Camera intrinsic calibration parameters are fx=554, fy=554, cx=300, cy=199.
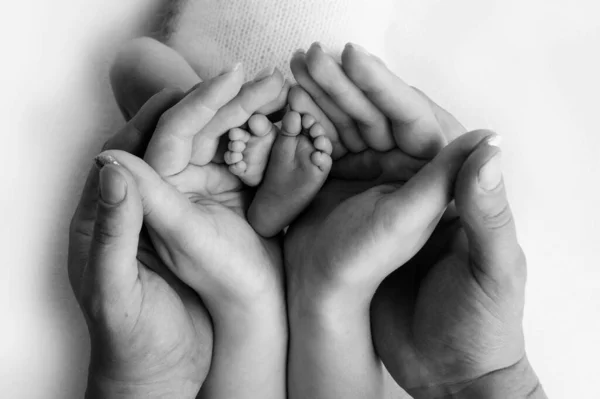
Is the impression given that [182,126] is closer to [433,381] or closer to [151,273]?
[151,273]

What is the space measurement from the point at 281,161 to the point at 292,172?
0.02 metres

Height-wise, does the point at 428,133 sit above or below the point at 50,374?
above

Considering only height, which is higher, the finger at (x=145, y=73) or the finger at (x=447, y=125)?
the finger at (x=447, y=125)

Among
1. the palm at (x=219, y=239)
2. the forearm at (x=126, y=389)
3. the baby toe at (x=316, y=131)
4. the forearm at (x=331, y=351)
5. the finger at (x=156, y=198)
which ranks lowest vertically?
the forearm at (x=126, y=389)

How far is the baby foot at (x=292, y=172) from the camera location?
1.97 ft

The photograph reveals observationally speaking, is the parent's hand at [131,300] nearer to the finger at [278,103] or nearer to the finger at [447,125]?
the finger at [278,103]

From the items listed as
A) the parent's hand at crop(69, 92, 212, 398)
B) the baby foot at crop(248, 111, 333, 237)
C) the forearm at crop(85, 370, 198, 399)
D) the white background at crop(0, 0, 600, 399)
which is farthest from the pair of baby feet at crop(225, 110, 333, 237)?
the white background at crop(0, 0, 600, 399)

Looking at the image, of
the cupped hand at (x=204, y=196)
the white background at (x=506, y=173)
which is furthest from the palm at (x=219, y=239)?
the white background at (x=506, y=173)

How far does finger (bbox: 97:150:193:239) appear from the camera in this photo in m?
0.50

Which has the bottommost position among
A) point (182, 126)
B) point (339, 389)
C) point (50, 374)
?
point (50, 374)

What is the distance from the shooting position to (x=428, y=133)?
0.59 m

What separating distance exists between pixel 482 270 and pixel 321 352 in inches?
8.2

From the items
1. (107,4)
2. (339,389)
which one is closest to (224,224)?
(339,389)

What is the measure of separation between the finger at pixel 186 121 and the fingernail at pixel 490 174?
248 millimetres
